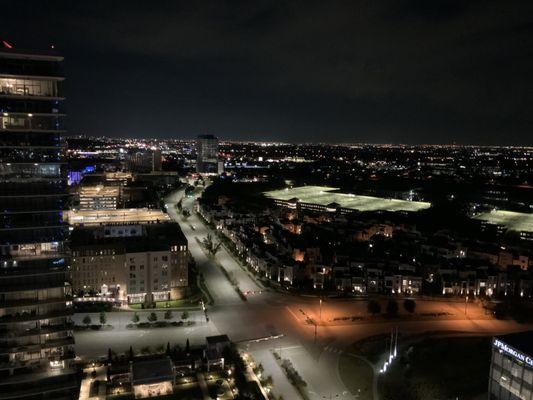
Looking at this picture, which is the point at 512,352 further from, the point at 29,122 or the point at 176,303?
the point at 29,122

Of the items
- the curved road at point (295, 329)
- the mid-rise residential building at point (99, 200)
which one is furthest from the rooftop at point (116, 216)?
the curved road at point (295, 329)

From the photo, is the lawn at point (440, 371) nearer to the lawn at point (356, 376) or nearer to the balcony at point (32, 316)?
the lawn at point (356, 376)

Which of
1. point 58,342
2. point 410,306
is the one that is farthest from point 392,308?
point 58,342

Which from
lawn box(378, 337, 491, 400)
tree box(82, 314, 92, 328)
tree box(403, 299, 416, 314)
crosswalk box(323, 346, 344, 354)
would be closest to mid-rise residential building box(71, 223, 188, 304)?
tree box(82, 314, 92, 328)

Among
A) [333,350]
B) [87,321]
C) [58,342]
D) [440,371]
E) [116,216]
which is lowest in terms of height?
[440,371]

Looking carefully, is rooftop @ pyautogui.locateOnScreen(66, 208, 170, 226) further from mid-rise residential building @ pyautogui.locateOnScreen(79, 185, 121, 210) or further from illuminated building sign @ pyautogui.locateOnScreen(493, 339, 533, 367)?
illuminated building sign @ pyautogui.locateOnScreen(493, 339, 533, 367)

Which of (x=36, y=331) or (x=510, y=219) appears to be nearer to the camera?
(x=36, y=331)
